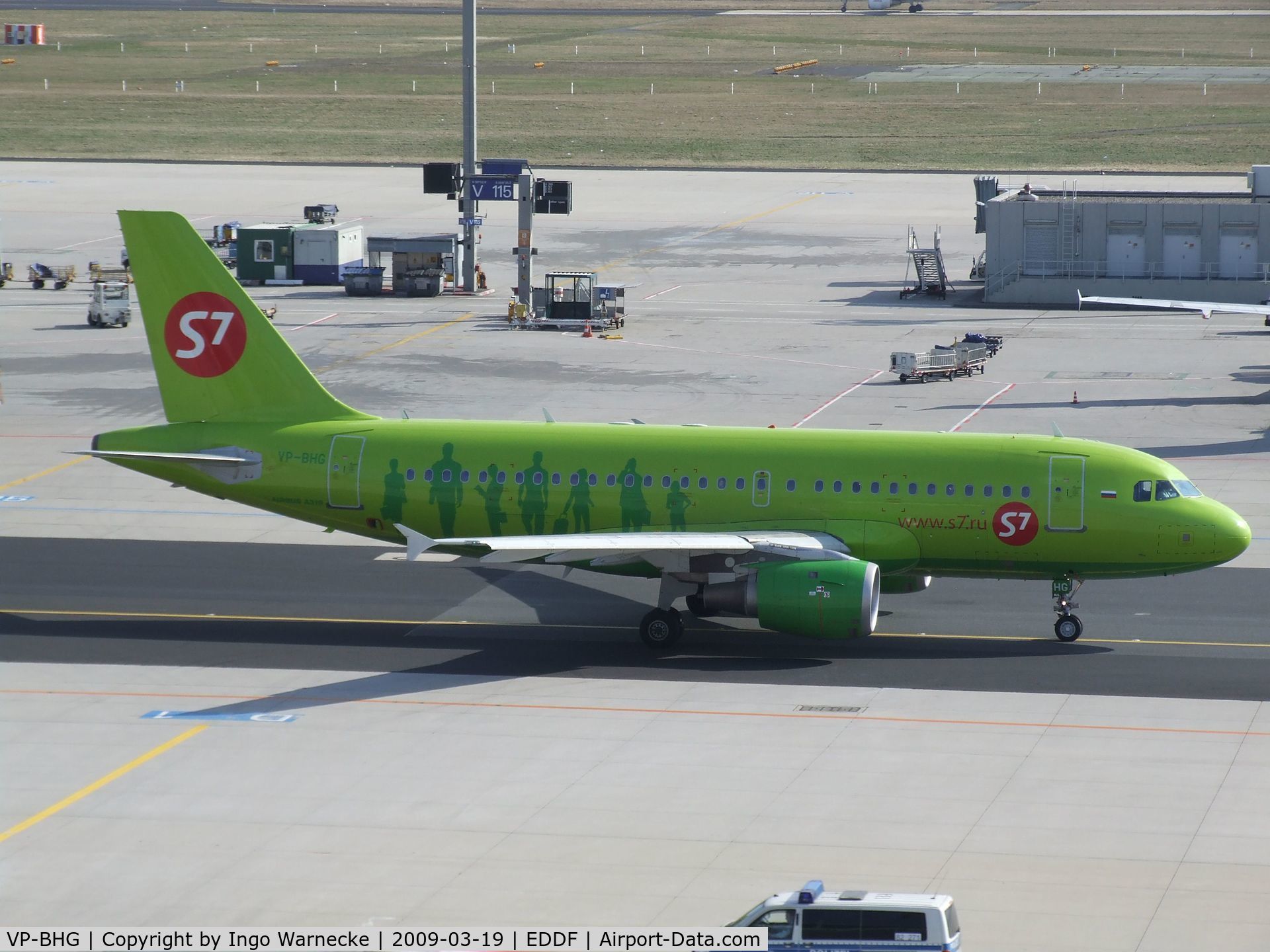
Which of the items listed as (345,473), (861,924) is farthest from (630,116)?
(861,924)

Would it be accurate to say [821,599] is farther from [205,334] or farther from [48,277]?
[48,277]

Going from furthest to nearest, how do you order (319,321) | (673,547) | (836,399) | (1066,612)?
(319,321) < (836,399) < (1066,612) < (673,547)

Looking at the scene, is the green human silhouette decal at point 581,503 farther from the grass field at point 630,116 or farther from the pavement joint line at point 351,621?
Answer: the grass field at point 630,116

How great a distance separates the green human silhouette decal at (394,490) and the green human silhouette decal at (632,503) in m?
4.94

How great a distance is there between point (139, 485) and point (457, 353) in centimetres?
2356

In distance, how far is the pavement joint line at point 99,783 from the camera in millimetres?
27328

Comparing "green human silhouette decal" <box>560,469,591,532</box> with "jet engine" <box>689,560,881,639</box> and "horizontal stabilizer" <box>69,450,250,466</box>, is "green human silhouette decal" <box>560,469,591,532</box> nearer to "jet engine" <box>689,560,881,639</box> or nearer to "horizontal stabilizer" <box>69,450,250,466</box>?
"jet engine" <box>689,560,881,639</box>

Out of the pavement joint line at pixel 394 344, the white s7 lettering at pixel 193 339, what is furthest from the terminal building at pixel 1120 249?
the white s7 lettering at pixel 193 339

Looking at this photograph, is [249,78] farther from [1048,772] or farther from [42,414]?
[1048,772]

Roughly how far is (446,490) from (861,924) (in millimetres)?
21055

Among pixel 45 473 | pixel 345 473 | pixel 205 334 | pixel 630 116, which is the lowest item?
pixel 45 473

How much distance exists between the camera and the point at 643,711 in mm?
33375

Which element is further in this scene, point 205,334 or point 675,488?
point 205,334

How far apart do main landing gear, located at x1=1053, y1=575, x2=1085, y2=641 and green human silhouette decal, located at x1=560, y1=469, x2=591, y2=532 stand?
10.5m
